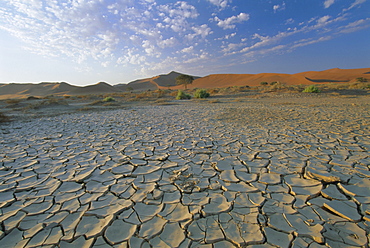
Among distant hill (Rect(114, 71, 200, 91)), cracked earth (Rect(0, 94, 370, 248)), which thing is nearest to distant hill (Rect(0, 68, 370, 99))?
distant hill (Rect(114, 71, 200, 91))

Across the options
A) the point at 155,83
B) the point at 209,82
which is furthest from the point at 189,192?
the point at 155,83

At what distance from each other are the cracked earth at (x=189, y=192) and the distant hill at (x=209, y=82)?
34.0 m

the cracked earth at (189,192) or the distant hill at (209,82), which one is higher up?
the distant hill at (209,82)

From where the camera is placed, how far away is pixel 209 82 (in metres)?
51.8

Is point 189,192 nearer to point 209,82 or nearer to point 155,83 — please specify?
point 209,82

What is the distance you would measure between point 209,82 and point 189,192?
2045 inches

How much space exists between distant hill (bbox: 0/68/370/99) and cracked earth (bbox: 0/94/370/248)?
34.0 metres

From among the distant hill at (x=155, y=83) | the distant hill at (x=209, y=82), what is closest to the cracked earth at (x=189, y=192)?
the distant hill at (x=209, y=82)

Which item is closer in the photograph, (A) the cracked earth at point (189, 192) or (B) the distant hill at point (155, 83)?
(A) the cracked earth at point (189, 192)

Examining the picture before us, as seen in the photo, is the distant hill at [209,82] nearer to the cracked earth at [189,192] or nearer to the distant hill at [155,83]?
the distant hill at [155,83]

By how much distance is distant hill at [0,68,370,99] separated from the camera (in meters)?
35.3

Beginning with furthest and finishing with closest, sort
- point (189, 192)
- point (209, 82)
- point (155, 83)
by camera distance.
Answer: point (155, 83)
point (209, 82)
point (189, 192)

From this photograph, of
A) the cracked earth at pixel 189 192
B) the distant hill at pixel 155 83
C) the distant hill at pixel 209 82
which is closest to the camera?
the cracked earth at pixel 189 192

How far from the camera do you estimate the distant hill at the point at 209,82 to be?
1388 inches
